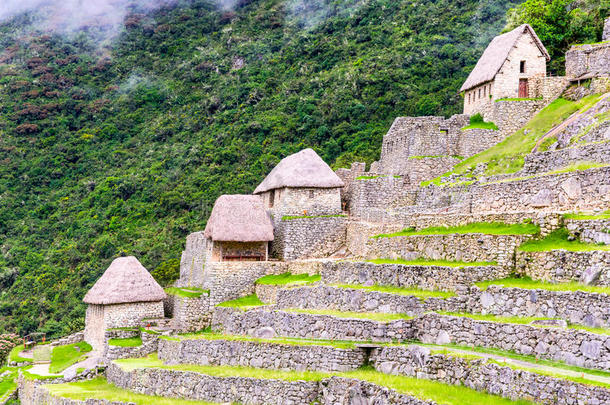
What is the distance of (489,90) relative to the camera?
2966cm

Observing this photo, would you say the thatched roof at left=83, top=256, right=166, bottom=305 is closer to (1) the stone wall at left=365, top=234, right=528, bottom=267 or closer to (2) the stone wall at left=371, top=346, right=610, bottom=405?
(1) the stone wall at left=365, top=234, right=528, bottom=267

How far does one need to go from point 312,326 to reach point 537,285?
5462 mm

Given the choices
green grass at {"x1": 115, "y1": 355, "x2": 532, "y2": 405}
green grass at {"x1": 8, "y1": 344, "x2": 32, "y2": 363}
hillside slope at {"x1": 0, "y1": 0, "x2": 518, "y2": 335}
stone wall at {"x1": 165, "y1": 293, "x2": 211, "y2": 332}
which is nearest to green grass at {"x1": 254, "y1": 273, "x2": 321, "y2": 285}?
stone wall at {"x1": 165, "y1": 293, "x2": 211, "y2": 332}

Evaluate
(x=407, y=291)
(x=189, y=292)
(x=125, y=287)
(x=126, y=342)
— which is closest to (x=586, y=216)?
(x=407, y=291)

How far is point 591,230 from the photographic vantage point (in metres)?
14.8

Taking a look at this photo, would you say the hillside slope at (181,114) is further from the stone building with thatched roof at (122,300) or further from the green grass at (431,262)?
the green grass at (431,262)

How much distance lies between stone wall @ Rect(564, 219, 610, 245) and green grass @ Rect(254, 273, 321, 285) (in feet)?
32.3

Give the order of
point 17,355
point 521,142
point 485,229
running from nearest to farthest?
1. point 485,229
2. point 521,142
3. point 17,355

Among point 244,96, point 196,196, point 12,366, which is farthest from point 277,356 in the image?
point 244,96

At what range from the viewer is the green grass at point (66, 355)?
28156mm

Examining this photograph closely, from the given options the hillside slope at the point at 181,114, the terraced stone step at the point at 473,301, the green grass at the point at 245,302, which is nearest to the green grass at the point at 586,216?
the terraced stone step at the point at 473,301

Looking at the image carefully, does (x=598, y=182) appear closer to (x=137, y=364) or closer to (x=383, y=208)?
(x=383, y=208)

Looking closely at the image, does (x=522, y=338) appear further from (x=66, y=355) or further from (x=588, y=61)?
(x=66, y=355)

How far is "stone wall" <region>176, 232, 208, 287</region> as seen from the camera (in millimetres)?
29844
